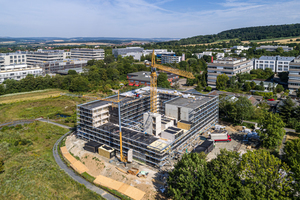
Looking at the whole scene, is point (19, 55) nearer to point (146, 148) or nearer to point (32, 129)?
point (32, 129)

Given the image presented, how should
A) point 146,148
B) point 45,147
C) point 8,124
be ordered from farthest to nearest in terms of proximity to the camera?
point 8,124 → point 45,147 → point 146,148

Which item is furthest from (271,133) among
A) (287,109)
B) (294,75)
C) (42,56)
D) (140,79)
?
(42,56)

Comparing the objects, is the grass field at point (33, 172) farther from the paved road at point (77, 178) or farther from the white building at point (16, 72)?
the white building at point (16, 72)

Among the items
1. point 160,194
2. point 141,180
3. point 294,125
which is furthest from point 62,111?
point 294,125

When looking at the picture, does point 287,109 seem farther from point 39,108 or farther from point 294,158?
point 39,108

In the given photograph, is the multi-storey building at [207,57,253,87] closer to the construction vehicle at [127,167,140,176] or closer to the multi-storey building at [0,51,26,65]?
the construction vehicle at [127,167,140,176]
